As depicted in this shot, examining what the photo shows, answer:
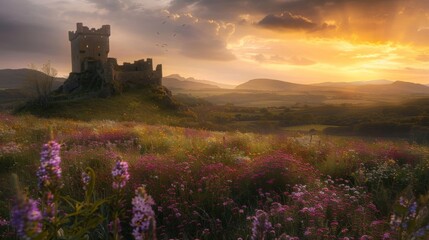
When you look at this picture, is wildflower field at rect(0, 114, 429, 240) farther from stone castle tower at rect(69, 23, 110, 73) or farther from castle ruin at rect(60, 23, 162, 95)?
Answer: stone castle tower at rect(69, 23, 110, 73)

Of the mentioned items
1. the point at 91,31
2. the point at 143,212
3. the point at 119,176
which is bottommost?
the point at 143,212

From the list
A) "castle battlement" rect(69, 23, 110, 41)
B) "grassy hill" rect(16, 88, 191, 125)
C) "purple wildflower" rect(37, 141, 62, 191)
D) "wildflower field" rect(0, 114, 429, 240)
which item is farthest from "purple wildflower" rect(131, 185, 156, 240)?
"castle battlement" rect(69, 23, 110, 41)

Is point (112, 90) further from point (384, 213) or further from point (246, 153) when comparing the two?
point (384, 213)

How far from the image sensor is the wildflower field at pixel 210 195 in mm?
2402

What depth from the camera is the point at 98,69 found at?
155 feet

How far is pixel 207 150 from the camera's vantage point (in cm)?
1117

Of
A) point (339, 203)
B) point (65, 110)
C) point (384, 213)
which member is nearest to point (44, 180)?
point (339, 203)

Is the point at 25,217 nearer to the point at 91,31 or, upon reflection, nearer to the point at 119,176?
the point at 119,176

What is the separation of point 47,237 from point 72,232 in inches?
11.3

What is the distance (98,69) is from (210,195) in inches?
1730

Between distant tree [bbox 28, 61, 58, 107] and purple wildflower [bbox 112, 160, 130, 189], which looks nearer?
purple wildflower [bbox 112, 160, 130, 189]

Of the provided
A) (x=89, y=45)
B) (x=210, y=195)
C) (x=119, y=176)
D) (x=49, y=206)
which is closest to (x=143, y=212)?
(x=119, y=176)

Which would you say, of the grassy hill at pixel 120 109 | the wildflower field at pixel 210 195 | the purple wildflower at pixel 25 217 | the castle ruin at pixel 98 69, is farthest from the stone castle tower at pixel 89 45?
the purple wildflower at pixel 25 217

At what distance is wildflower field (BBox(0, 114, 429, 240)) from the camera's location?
2402mm
